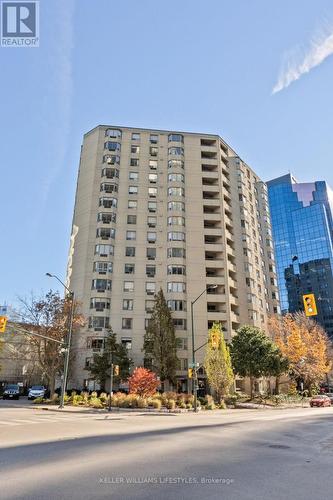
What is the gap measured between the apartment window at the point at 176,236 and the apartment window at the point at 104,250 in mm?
9237

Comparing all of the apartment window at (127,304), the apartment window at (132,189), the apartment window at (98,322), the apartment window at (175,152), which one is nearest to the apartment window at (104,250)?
the apartment window at (127,304)

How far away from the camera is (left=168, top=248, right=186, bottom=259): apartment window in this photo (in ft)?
181

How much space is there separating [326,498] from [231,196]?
202 feet

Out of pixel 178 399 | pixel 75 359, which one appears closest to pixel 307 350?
pixel 178 399

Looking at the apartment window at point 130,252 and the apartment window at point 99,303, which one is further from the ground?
the apartment window at point 130,252

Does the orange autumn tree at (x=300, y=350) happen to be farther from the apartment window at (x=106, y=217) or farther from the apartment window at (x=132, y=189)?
the apartment window at (x=132, y=189)

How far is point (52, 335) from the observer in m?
38.0

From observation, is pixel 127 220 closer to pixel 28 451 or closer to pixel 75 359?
pixel 75 359

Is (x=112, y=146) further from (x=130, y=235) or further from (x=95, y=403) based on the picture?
(x=95, y=403)

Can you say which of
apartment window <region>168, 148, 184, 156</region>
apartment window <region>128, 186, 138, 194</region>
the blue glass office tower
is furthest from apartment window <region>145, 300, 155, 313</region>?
the blue glass office tower

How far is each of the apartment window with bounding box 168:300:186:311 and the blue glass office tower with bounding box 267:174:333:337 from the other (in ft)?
265

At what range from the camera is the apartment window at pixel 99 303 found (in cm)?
5034

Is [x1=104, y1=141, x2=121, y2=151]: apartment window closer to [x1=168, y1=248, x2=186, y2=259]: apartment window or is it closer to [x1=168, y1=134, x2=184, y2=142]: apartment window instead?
[x1=168, y1=134, x2=184, y2=142]: apartment window

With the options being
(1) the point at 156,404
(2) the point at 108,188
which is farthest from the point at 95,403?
(2) the point at 108,188
